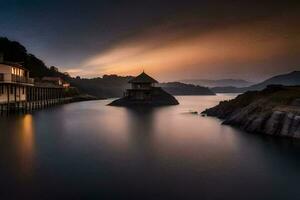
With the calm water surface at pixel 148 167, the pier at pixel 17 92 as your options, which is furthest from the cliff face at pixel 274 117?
the pier at pixel 17 92

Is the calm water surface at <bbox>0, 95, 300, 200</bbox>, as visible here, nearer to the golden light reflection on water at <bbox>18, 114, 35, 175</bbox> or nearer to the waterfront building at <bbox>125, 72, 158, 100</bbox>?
the golden light reflection on water at <bbox>18, 114, 35, 175</bbox>

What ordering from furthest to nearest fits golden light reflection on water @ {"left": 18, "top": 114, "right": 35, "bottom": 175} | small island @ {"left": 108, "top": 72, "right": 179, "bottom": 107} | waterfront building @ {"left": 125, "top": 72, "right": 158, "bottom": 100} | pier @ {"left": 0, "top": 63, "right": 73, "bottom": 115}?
small island @ {"left": 108, "top": 72, "right": 179, "bottom": 107}, waterfront building @ {"left": 125, "top": 72, "right": 158, "bottom": 100}, pier @ {"left": 0, "top": 63, "right": 73, "bottom": 115}, golden light reflection on water @ {"left": 18, "top": 114, "right": 35, "bottom": 175}

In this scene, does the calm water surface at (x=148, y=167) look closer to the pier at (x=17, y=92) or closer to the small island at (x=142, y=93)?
the pier at (x=17, y=92)

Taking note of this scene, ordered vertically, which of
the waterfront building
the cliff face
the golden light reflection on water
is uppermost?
the waterfront building

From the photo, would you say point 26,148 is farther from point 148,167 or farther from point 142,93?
point 142,93

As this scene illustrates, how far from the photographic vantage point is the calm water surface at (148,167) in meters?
14.8

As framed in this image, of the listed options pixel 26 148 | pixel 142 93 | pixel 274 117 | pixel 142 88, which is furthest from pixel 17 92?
pixel 274 117

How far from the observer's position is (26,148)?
25.4 metres

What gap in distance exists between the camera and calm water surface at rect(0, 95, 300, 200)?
48.6ft

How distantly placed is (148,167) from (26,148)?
12.6 metres

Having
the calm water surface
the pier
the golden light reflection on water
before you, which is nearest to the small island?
the pier

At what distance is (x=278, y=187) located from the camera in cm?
1600

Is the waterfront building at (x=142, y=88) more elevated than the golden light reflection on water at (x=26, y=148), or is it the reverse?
the waterfront building at (x=142, y=88)

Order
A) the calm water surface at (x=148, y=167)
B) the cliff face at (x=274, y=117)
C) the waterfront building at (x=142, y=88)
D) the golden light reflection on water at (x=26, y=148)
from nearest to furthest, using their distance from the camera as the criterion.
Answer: the calm water surface at (x=148, y=167) → the golden light reflection on water at (x=26, y=148) → the cliff face at (x=274, y=117) → the waterfront building at (x=142, y=88)
